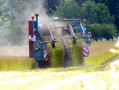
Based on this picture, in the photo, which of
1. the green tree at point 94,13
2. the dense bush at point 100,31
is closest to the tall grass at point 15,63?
the dense bush at point 100,31

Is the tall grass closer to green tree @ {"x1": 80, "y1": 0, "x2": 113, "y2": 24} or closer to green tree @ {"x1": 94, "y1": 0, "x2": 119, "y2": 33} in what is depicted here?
green tree @ {"x1": 80, "y1": 0, "x2": 113, "y2": 24}

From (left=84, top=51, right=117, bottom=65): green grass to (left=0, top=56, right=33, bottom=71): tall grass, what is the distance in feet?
8.49

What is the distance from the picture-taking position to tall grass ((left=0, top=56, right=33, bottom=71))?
48.6 ft

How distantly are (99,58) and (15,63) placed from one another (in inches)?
162

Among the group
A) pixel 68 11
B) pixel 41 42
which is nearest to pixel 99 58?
pixel 41 42

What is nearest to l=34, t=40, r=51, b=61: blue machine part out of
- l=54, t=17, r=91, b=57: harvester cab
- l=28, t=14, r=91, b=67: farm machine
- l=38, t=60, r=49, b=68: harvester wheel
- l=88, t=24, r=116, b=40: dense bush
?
l=28, t=14, r=91, b=67: farm machine

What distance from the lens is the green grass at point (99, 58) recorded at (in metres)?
A: 16.3

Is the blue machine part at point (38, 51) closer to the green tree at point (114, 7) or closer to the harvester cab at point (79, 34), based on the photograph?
the harvester cab at point (79, 34)

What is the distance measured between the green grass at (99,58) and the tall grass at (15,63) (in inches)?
102

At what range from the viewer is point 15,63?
1544cm
